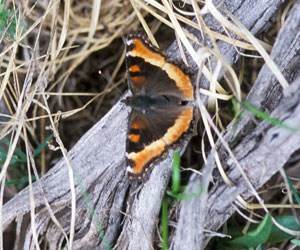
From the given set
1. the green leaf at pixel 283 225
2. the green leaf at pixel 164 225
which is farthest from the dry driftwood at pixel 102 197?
the green leaf at pixel 283 225

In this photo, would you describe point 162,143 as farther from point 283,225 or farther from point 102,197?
point 283,225

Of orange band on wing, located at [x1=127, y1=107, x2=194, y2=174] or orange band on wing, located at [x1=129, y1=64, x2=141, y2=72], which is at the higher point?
orange band on wing, located at [x1=129, y1=64, x2=141, y2=72]

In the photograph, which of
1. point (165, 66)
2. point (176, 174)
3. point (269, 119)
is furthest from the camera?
point (165, 66)

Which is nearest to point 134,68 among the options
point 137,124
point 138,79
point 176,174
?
point 138,79

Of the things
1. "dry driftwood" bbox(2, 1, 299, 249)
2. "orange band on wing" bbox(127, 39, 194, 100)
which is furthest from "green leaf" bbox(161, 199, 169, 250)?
"orange band on wing" bbox(127, 39, 194, 100)

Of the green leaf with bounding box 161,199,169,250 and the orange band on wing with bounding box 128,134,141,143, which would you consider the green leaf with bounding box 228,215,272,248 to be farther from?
the orange band on wing with bounding box 128,134,141,143

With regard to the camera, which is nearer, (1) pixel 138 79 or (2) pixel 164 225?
(2) pixel 164 225

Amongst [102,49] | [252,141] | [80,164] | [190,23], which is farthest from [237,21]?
[102,49]
